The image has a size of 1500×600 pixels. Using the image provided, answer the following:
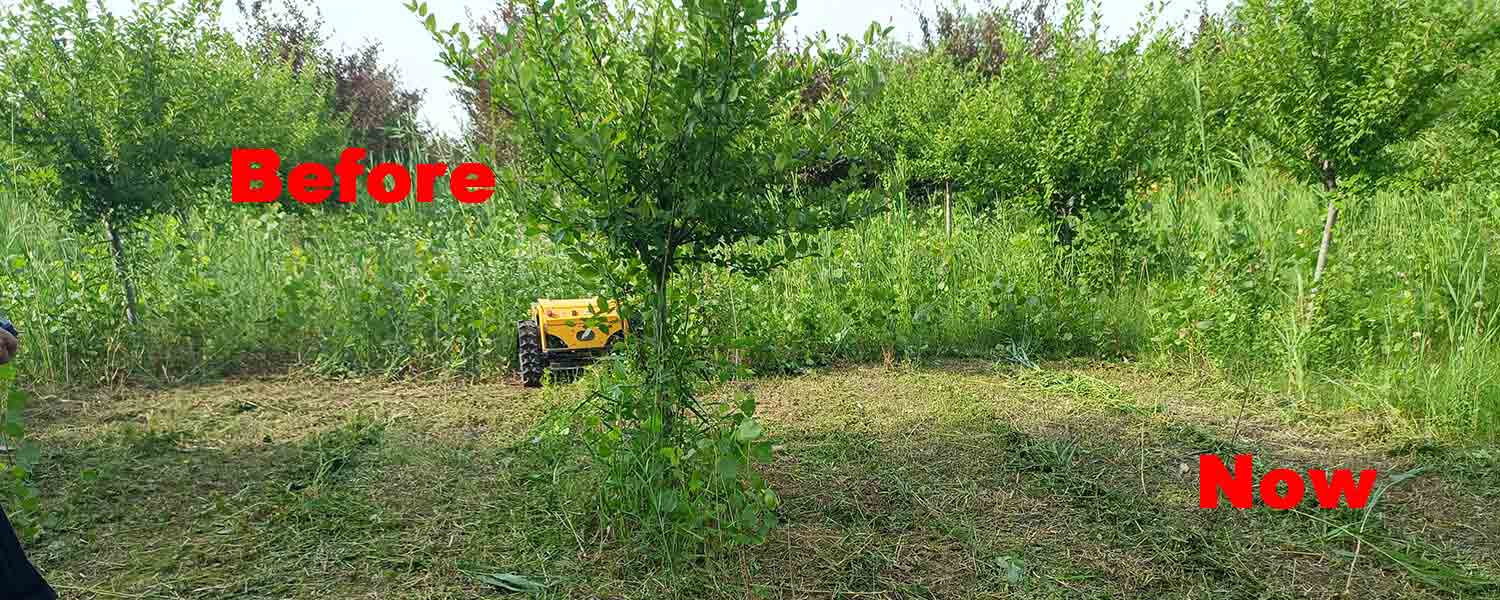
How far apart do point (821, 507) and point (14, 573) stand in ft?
6.85

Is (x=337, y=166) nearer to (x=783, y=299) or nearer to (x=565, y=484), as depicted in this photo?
(x=783, y=299)

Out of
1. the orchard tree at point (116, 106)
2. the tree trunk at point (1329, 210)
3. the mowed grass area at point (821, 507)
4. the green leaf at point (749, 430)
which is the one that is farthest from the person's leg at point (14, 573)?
the tree trunk at point (1329, 210)

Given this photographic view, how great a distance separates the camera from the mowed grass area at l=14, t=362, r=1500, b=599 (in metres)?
2.49

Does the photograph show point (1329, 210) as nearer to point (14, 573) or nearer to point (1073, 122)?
point (1073, 122)

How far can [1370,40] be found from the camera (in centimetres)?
418

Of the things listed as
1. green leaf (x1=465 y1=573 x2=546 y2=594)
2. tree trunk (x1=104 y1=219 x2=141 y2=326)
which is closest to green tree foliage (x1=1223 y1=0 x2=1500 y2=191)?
green leaf (x1=465 y1=573 x2=546 y2=594)

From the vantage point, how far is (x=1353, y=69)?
13.9 ft

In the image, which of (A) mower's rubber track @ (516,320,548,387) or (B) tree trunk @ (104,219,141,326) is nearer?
(A) mower's rubber track @ (516,320,548,387)

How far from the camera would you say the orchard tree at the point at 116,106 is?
4.41 metres

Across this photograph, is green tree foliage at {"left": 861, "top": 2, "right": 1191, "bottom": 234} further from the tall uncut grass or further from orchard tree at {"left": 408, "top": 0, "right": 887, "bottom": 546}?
orchard tree at {"left": 408, "top": 0, "right": 887, "bottom": 546}

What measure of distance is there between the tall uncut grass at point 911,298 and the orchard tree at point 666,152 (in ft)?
5.31

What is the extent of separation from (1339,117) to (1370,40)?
363 millimetres

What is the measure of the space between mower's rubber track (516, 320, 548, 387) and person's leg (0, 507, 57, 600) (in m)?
2.81

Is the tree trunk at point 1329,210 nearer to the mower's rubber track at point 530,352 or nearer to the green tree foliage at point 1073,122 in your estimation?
the green tree foliage at point 1073,122
